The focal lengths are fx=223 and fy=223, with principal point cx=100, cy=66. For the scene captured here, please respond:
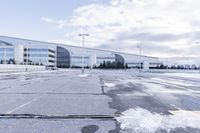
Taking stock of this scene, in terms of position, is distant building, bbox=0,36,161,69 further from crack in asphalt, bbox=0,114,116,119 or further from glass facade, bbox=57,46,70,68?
crack in asphalt, bbox=0,114,116,119

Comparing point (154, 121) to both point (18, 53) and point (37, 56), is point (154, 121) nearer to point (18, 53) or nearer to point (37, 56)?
point (18, 53)

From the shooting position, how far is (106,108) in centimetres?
830

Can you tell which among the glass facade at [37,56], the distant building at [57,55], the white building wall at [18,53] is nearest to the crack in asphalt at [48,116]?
the distant building at [57,55]

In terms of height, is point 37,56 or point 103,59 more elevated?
point 37,56

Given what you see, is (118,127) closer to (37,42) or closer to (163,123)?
(163,123)

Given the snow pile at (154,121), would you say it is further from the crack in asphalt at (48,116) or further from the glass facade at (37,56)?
the glass facade at (37,56)

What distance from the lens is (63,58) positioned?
14000 cm

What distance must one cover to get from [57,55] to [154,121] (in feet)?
443

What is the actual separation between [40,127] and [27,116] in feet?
4.47

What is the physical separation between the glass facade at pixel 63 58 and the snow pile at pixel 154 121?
133433mm

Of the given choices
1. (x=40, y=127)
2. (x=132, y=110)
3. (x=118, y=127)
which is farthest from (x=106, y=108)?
(x=40, y=127)

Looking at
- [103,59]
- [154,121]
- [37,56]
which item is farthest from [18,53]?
[154,121]

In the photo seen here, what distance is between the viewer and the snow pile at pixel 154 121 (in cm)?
572

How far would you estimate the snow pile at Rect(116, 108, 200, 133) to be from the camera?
18.8 feet
